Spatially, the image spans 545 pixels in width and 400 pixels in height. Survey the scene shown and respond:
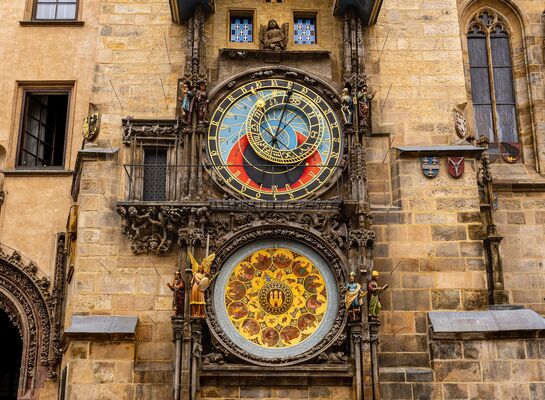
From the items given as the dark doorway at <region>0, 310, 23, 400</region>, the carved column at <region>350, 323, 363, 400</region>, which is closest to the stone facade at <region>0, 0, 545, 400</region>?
the carved column at <region>350, 323, 363, 400</region>

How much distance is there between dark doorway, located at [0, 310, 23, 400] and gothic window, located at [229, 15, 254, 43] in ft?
25.8

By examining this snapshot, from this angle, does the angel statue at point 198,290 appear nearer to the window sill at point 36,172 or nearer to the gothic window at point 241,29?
Answer: the gothic window at point 241,29

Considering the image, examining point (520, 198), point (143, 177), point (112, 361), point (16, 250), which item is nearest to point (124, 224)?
point (143, 177)

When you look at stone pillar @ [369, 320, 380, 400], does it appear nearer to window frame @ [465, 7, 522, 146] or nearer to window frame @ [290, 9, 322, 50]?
window frame @ [290, 9, 322, 50]

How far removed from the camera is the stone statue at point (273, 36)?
14617 mm

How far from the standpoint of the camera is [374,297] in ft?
42.3

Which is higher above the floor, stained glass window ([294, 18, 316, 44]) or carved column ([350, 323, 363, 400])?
stained glass window ([294, 18, 316, 44])

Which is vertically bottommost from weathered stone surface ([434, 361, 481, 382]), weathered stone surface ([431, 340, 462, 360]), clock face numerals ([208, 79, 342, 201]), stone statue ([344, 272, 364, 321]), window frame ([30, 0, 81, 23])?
weathered stone surface ([434, 361, 481, 382])

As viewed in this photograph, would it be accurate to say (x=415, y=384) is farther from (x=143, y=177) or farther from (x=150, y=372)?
(x=143, y=177)

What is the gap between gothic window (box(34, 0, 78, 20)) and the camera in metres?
17.5

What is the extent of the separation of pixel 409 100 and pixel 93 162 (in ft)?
17.3

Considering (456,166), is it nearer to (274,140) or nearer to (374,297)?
(374,297)

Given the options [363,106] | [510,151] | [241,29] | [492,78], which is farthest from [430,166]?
[492,78]

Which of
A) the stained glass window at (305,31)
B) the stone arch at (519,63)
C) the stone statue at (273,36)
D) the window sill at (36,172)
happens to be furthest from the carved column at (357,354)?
the window sill at (36,172)
